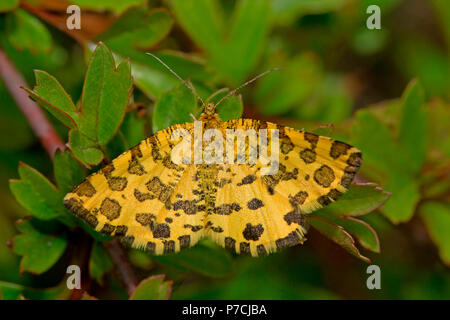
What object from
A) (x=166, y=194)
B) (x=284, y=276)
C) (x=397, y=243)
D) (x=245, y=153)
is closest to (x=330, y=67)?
(x=397, y=243)

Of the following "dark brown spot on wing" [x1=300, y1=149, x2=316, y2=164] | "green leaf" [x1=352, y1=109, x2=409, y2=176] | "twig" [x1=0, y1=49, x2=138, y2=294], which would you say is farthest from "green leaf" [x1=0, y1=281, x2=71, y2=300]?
"green leaf" [x1=352, y1=109, x2=409, y2=176]

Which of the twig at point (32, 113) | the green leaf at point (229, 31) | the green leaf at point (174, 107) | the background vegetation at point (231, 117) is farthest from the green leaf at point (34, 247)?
the green leaf at point (229, 31)

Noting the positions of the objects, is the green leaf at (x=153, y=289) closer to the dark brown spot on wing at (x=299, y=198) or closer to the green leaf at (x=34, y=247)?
the green leaf at (x=34, y=247)

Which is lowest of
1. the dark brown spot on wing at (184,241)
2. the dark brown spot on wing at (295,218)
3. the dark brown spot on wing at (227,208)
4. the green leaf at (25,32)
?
the dark brown spot on wing at (184,241)

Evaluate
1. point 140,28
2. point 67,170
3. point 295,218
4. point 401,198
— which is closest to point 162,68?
point 140,28

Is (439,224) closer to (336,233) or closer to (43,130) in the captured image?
(336,233)

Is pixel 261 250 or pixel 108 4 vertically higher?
pixel 108 4
